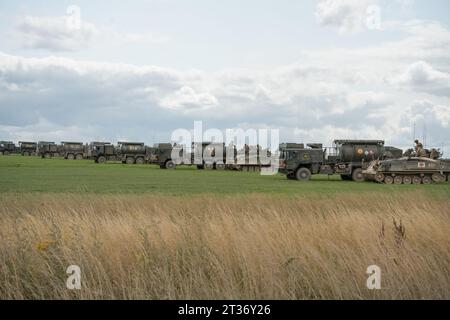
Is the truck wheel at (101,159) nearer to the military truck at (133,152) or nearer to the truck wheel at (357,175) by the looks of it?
the military truck at (133,152)

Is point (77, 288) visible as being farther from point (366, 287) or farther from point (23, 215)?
point (23, 215)

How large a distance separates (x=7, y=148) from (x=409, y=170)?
89790 millimetres

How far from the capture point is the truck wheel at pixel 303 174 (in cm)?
4425

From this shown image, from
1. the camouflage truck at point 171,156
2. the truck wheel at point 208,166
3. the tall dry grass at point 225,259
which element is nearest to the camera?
the tall dry grass at point 225,259

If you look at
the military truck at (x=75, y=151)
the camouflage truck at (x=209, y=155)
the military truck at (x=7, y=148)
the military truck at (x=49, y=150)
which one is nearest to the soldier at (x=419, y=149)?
the camouflage truck at (x=209, y=155)

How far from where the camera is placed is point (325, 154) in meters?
46.0

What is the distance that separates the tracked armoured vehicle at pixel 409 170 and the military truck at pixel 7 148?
287 feet

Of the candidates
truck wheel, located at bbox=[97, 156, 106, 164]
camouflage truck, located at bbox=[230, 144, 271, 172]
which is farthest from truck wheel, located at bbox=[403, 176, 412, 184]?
truck wheel, located at bbox=[97, 156, 106, 164]

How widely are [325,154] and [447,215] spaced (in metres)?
34.1

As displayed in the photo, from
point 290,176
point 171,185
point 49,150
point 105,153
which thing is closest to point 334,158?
point 290,176

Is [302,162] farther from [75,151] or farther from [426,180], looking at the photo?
[75,151]

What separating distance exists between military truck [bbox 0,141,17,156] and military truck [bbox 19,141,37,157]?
4184mm

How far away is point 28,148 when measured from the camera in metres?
112
